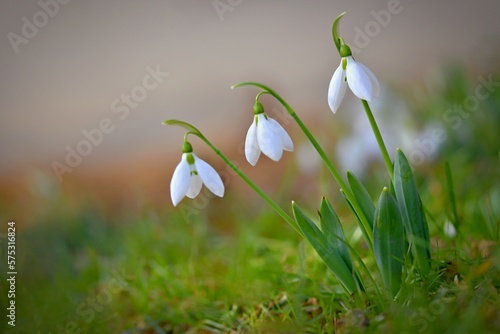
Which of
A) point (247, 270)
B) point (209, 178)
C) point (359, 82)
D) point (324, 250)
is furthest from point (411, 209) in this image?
point (247, 270)

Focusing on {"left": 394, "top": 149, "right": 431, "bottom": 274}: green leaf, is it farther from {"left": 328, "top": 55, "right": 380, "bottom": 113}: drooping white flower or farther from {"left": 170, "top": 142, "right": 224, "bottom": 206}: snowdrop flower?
{"left": 170, "top": 142, "right": 224, "bottom": 206}: snowdrop flower

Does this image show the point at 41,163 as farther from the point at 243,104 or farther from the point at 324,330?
Answer: the point at 324,330

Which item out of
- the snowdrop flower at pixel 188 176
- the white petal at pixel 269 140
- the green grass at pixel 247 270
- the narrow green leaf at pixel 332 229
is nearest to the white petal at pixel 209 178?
the snowdrop flower at pixel 188 176

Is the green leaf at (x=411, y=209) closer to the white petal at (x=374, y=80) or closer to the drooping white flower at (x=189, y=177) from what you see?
the white petal at (x=374, y=80)

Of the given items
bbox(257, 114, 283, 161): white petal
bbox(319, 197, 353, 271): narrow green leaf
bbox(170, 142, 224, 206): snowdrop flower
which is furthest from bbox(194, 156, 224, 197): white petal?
bbox(319, 197, 353, 271): narrow green leaf

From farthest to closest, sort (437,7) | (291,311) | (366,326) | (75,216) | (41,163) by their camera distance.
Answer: (437,7)
(41,163)
(75,216)
(291,311)
(366,326)

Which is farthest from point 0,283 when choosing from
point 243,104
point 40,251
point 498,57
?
point 498,57
